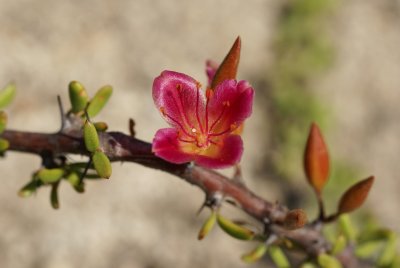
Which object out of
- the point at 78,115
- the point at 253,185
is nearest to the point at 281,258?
the point at 78,115

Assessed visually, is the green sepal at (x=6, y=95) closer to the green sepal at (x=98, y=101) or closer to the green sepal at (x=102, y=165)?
the green sepal at (x=98, y=101)

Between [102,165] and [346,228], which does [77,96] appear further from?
[346,228]

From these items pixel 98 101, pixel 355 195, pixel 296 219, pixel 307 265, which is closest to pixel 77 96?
pixel 98 101

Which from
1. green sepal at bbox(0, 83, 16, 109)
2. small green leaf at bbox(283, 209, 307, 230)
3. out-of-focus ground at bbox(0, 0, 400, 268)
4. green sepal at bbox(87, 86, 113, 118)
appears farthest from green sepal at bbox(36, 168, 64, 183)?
out-of-focus ground at bbox(0, 0, 400, 268)

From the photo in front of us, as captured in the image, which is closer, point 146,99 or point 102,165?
point 102,165

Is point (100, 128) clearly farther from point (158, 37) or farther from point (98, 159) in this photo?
point (158, 37)

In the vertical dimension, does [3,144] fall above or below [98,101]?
below
